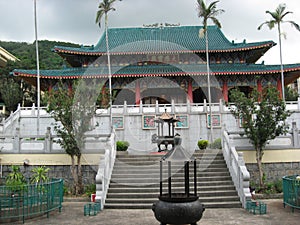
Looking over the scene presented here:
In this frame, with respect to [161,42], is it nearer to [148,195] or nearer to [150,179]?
[150,179]

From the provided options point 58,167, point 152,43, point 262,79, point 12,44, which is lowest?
point 58,167

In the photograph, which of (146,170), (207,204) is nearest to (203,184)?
(207,204)

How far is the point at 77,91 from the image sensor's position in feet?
46.2

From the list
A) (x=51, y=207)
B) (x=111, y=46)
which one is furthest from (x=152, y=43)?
(x=51, y=207)

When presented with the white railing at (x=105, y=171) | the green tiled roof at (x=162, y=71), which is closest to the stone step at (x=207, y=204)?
the white railing at (x=105, y=171)

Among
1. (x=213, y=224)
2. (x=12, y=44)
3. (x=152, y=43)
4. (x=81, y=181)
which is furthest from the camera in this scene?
(x=12, y=44)

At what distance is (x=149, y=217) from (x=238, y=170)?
3965 millimetres

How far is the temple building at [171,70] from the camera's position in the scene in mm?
25344

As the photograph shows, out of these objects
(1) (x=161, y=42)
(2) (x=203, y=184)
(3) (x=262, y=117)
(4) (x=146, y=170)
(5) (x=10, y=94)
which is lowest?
(2) (x=203, y=184)

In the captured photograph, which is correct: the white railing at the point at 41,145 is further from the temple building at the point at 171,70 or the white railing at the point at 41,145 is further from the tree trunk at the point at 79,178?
the temple building at the point at 171,70

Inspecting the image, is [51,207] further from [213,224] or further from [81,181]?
[213,224]

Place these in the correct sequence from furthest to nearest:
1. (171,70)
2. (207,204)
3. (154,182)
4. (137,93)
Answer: (137,93) → (171,70) → (154,182) → (207,204)

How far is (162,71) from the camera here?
2550 cm

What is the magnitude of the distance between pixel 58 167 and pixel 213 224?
8.19 meters
